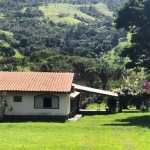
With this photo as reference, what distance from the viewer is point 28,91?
3275 centimetres

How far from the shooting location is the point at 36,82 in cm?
3469

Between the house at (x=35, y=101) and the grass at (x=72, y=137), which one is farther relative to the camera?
the house at (x=35, y=101)

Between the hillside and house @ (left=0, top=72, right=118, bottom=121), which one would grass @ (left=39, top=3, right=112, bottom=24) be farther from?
house @ (left=0, top=72, right=118, bottom=121)

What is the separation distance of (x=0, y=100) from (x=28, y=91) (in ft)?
8.03

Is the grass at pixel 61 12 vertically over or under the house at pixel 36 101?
over

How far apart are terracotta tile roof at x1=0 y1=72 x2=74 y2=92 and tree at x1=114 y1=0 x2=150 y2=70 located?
6.50 m

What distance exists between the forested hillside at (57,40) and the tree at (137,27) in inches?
238

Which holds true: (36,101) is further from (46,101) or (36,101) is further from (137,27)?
(137,27)

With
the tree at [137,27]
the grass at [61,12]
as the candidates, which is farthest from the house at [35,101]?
the grass at [61,12]

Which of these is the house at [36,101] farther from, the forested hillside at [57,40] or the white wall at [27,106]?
the forested hillside at [57,40]

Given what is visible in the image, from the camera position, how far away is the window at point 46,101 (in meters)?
33.1

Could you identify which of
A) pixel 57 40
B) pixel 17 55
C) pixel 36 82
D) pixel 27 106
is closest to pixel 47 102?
pixel 27 106

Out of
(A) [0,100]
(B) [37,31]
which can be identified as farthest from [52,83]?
(B) [37,31]

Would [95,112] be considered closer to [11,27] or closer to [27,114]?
[27,114]
